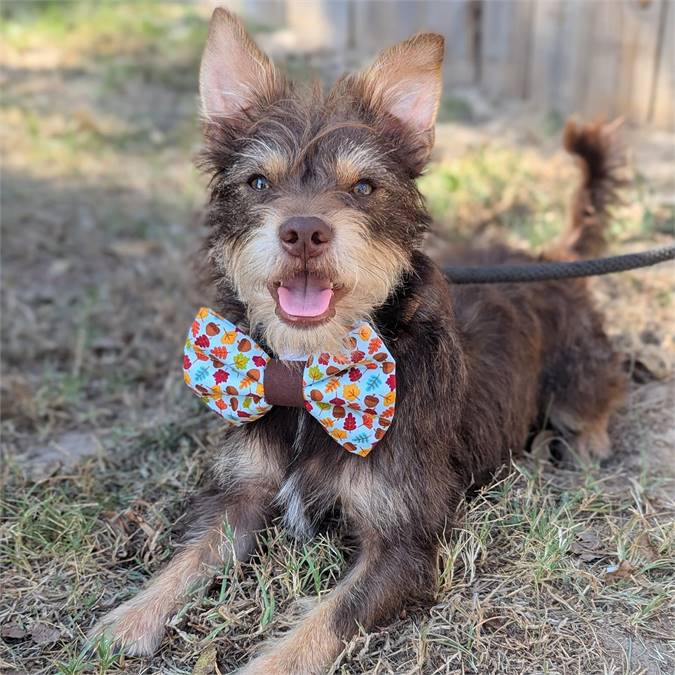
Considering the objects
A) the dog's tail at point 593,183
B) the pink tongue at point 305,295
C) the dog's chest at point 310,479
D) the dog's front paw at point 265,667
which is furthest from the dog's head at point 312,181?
the dog's tail at point 593,183

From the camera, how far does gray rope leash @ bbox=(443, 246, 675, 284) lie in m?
4.10

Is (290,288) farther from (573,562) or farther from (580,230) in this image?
(580,230)

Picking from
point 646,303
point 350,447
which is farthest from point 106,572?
point 646,303

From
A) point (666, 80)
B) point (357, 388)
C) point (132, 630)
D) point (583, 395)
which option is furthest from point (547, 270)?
point (666, 80)

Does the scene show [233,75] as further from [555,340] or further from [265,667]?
[265,667]

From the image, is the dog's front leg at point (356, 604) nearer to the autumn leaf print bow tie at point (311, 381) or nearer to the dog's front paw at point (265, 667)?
the dog's front paw at point (265, 667)

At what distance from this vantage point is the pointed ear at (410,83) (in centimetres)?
329

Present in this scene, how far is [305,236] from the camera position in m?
2.88

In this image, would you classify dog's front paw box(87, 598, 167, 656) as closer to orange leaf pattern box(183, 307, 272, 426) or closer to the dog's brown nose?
orange leaf pattern box(183, 307, 272, 426)

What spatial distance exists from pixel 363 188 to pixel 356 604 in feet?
4.92

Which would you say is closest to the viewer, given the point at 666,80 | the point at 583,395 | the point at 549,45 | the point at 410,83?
the point at 410,83

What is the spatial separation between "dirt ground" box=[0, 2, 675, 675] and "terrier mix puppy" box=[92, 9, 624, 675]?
0.14 meters

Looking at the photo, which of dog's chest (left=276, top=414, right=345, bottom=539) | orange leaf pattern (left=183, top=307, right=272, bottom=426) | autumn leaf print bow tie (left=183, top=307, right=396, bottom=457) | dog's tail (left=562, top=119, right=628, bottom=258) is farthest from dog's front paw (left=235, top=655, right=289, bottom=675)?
dog's tail (left=562, top=119, right=628, bottom=258)

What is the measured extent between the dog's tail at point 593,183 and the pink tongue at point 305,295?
2306 millimetres
